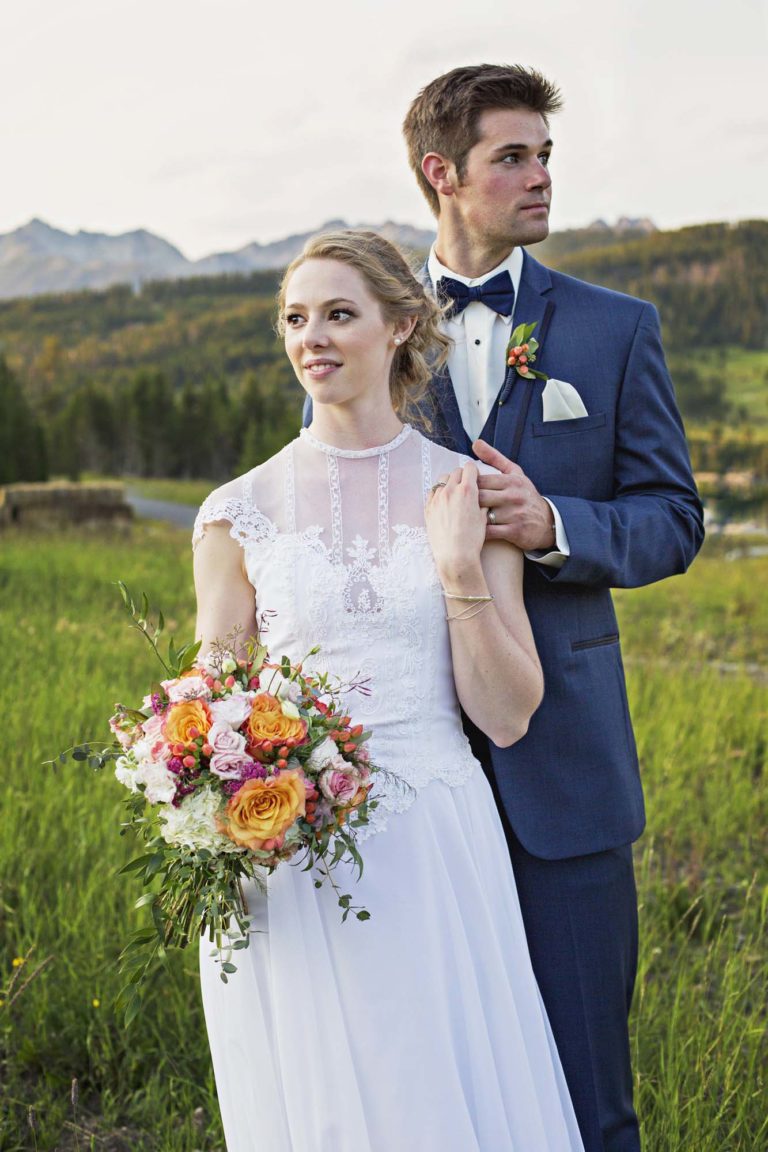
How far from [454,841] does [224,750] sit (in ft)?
2.34

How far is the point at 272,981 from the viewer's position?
2.24 m

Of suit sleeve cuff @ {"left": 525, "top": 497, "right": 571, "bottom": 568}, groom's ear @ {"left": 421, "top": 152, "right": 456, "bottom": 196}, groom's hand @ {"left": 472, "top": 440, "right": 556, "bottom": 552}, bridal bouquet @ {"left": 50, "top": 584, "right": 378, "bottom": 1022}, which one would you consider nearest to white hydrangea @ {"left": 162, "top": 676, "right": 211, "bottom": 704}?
bridal bouquet @ {"left": 50, "top": 584, "right": 378, "bottom": 1022}

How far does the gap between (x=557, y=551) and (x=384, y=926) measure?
0.89 m

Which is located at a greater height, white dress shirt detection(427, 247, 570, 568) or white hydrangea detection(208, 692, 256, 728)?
white dress shirt detection(427, 247, 570, 568)

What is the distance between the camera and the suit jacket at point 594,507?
2.70m

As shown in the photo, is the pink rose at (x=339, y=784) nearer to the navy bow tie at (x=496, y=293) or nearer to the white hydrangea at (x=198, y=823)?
the white hydrangea at (x=198, y=823)

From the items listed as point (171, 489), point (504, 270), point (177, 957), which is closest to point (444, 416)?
point (504, 270)

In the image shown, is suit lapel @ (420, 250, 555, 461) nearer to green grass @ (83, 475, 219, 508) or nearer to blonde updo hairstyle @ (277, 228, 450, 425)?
blonde updo hairstyle @ (277, 228, 450, 425)

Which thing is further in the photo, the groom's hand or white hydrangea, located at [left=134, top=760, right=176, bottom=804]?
the groom's hand

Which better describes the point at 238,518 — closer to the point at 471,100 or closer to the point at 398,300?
the point at 398,300

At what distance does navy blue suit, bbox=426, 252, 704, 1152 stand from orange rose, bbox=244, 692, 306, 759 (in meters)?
0.89

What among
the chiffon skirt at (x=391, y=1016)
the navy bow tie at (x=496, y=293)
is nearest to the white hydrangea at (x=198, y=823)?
the chiffon skirt at (x=391, y=1016)

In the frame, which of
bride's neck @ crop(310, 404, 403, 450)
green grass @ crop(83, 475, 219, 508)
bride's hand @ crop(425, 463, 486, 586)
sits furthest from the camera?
green grass @ crop(83, 475, 219, 508)

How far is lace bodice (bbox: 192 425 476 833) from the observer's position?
94.3 inches
